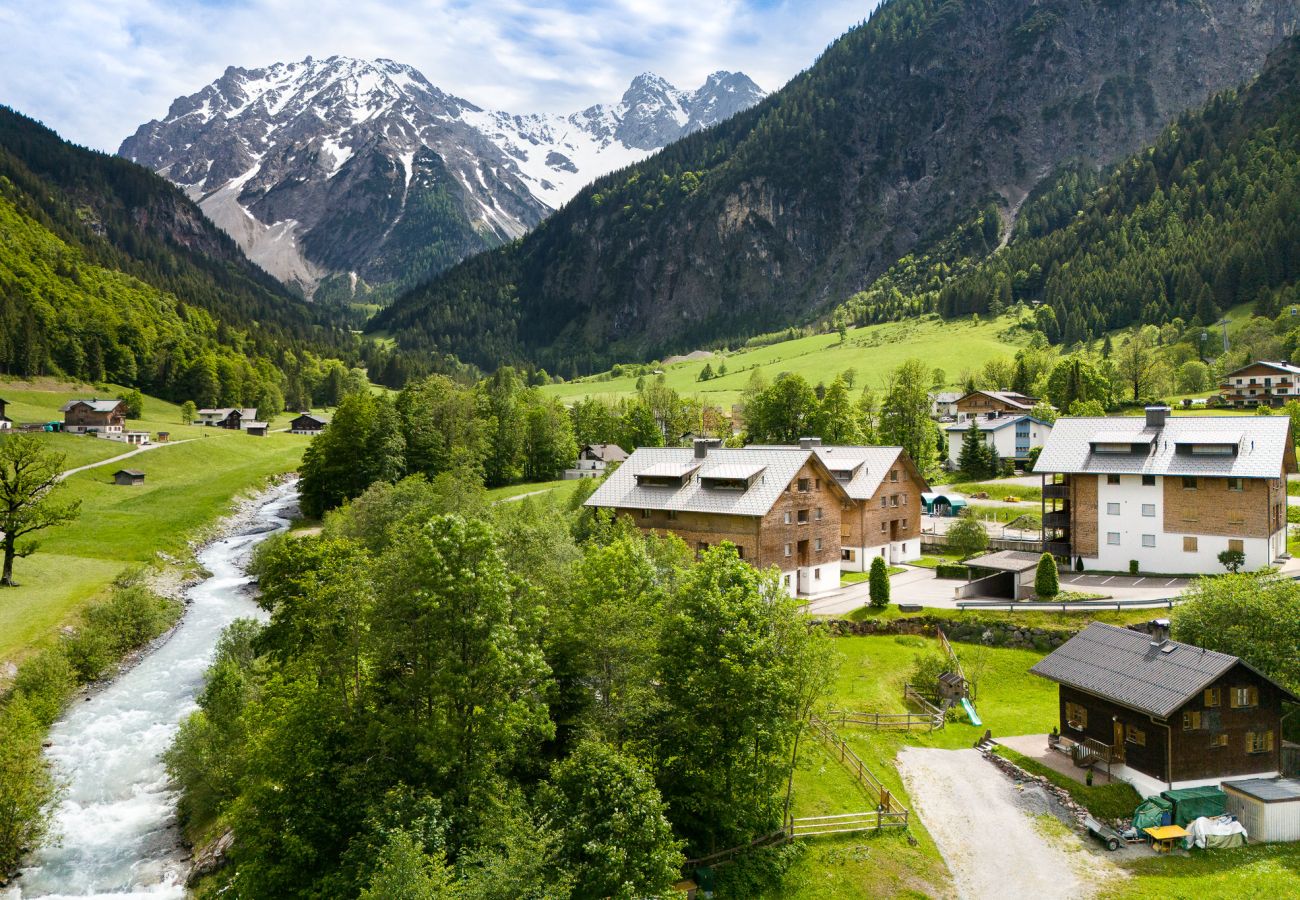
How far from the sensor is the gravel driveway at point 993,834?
3042cm

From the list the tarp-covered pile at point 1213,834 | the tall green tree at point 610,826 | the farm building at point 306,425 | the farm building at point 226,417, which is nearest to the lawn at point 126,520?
the farm building at point 226,417

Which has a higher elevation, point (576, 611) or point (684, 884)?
point (576, 611)

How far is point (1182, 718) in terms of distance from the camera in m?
36.0

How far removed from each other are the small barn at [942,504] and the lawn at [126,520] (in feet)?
258

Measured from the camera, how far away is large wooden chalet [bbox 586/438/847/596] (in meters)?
61.4

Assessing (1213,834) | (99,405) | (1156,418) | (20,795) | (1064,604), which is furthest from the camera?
(99,405)

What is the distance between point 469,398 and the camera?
118 meters

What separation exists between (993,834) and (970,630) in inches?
868

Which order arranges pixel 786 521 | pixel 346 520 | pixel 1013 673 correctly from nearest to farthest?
pixel 1013 673 < pixel 786 521 < pixel 346 520

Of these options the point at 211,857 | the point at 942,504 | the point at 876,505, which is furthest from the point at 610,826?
the point at 942,504

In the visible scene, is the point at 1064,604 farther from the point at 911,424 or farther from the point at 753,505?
the point at 911,424

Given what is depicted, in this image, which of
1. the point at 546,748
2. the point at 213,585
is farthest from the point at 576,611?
the point at 213,585

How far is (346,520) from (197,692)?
22854mm

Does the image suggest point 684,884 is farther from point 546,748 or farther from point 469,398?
point 469,398
